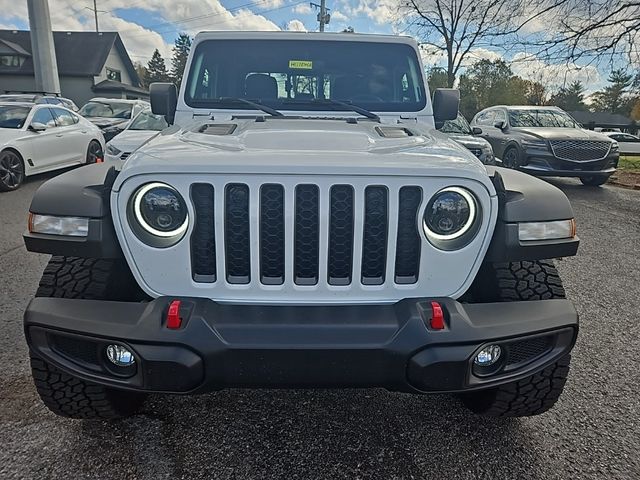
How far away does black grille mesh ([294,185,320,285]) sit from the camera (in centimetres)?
162

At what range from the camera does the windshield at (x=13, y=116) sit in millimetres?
8047

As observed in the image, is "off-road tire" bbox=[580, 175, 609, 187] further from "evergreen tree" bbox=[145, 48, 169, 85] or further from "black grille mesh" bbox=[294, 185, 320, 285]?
"evergreen tree" bbox=[145, 48, 169, 85]

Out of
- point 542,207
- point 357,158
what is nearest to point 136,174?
point 357,158

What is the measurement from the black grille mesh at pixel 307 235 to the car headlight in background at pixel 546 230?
31.6 inches

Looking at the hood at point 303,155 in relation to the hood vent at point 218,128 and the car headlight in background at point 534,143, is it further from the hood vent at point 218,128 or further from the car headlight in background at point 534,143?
the car headlight in background at point 534,143

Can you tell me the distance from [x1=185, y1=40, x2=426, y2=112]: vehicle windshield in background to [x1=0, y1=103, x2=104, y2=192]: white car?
6311 mm

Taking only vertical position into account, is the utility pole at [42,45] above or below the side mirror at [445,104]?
above

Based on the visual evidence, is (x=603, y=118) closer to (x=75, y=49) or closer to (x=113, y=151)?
(x=75, y=49)

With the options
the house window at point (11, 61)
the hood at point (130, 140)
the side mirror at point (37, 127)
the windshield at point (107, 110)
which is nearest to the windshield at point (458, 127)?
the hood at point (130, 140)

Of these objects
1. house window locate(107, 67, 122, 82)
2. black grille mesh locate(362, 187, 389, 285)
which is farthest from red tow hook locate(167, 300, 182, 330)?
house window locate(107, 67, 122, 82)

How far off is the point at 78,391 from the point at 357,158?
1547mm

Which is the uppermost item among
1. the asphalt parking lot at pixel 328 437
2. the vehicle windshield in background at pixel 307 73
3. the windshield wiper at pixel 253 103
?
the vehicle windshield in background at pixel 307 73

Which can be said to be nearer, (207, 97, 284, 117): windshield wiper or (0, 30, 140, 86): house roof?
(207, 97, 284, 117): windshield wiper

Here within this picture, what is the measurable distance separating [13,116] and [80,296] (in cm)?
831
